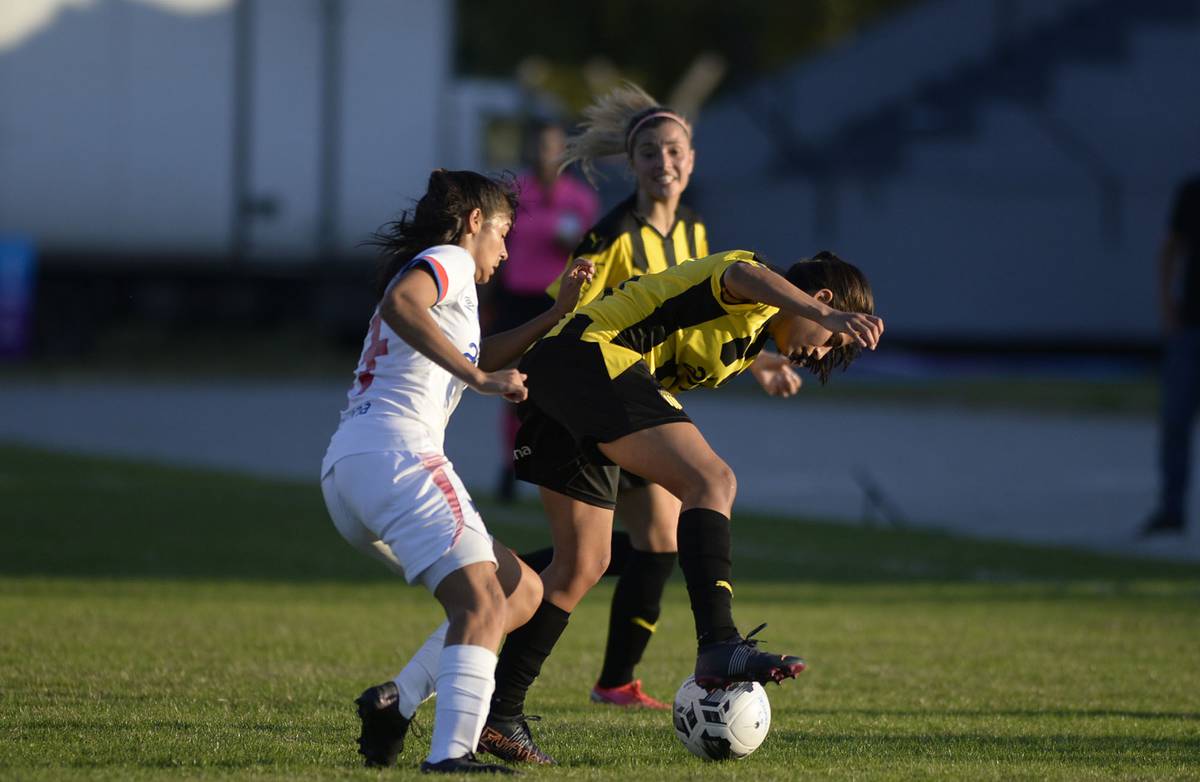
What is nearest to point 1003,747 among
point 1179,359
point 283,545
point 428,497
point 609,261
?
point 428,497

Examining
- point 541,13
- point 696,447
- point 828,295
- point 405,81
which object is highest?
point 541,13

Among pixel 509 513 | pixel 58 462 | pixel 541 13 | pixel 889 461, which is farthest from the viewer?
pixel 541 13

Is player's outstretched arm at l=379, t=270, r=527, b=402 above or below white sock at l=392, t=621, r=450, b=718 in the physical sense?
above

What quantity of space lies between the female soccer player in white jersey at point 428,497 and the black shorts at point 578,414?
1.36 ft

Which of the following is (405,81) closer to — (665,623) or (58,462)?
(58,462)

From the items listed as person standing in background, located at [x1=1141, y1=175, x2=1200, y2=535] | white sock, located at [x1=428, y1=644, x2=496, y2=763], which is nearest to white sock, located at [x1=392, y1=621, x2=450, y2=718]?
white sock, located at [x1=428, y1=644, x2=496, y2=763]

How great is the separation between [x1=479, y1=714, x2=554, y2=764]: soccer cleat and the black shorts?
0.71 m

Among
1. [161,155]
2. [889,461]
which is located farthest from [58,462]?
[161,155]

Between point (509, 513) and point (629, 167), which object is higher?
point (629, 167)

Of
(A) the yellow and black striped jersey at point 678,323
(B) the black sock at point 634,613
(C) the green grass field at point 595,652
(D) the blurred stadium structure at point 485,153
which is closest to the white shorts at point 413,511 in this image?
(C) the green grass field at point 595,652

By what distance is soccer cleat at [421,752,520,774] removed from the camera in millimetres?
4688

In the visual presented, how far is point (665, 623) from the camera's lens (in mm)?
8539

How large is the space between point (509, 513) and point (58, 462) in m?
4.64

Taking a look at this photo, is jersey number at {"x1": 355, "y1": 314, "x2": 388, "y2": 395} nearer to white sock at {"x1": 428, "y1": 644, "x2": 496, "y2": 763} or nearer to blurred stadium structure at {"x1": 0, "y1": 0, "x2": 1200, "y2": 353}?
white sock at {"x1": 428, "y1": 644, "x2": 496, "y2": 763}
